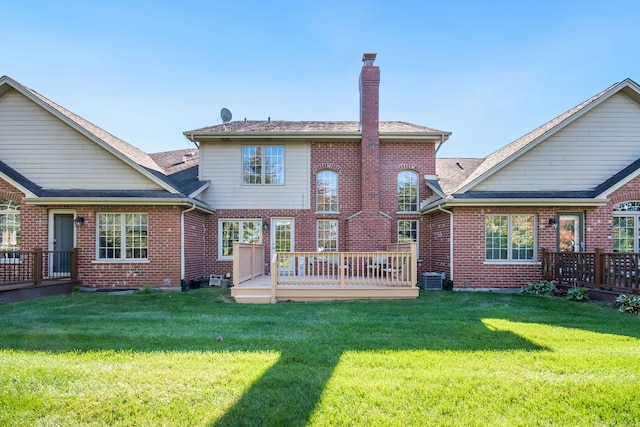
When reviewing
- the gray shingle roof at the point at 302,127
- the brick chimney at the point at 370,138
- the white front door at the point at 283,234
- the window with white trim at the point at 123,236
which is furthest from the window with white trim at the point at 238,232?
the brick chimney at the point at 370,138

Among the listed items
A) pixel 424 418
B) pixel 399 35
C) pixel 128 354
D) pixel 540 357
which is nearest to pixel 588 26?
pixel 399 35

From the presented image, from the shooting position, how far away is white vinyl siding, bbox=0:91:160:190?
11656 millimetres

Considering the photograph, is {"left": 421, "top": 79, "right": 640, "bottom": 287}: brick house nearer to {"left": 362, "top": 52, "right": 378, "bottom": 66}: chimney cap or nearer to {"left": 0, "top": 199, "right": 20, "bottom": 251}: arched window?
{"left": 362, "top": 52, "right": 378, "bottom": 66}: chimney cap

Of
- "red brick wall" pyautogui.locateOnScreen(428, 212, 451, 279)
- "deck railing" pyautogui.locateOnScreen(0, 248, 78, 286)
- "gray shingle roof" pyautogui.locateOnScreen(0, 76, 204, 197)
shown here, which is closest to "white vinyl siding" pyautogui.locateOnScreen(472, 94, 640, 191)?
"red brick wall" pyautogui.locateOnScreen(428, 212, 451, 279)

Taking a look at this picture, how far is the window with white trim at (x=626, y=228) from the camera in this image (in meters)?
11.3

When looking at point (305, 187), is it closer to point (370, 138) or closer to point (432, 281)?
point (370, 138)

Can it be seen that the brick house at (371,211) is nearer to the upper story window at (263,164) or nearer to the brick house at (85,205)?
the brick house at (85,205)

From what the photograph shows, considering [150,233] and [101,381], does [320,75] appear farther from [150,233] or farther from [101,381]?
[101,381]

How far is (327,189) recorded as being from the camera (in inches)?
543

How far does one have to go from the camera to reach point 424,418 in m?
3.17

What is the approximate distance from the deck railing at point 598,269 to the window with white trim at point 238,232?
395 inches

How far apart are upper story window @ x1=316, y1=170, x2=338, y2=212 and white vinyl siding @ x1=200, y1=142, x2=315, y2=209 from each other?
459 millimetres

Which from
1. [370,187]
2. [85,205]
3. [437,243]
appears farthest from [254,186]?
[437,243]

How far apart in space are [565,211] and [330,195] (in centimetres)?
792
